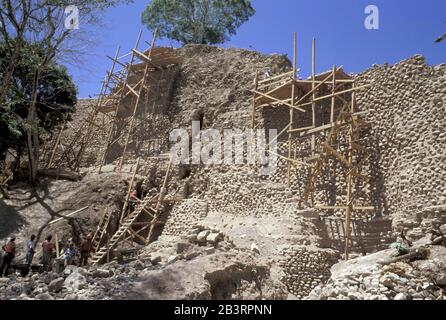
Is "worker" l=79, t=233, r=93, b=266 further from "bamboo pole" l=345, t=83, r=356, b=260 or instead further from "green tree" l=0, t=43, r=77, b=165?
"bamboo pole" l=345, t=83, r=356, b=260

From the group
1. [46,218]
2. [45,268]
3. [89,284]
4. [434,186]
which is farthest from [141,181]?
[434,186]

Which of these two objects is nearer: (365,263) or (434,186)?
(365,263)

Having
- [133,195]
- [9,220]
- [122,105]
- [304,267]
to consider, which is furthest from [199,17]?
[304,267]

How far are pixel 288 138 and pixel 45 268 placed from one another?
8.29m

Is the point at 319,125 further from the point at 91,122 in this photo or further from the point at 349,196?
the point at 91,122

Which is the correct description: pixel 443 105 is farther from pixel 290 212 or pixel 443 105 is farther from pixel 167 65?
pixel 167 65

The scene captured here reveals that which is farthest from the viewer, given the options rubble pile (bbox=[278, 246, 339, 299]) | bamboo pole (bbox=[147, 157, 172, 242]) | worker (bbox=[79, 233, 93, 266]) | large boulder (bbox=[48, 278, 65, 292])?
bamboo pole (bbox=[147, 157, 172, 242])

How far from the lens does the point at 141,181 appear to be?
1639 centimetres

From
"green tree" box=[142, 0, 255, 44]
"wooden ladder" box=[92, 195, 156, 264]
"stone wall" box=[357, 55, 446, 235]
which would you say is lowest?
"wooden ladder" box=[92, 195, 156, 264]

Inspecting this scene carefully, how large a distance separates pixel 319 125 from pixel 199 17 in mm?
15361

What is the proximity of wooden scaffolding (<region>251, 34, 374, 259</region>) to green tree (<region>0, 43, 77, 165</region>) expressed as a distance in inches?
309

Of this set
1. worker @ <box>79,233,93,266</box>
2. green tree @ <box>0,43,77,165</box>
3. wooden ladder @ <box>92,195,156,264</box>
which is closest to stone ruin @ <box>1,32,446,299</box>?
wooden ladder @ <box>92,195,156,264</box>

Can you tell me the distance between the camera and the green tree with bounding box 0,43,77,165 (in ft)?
48.2

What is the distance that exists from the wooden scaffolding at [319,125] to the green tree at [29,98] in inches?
309
